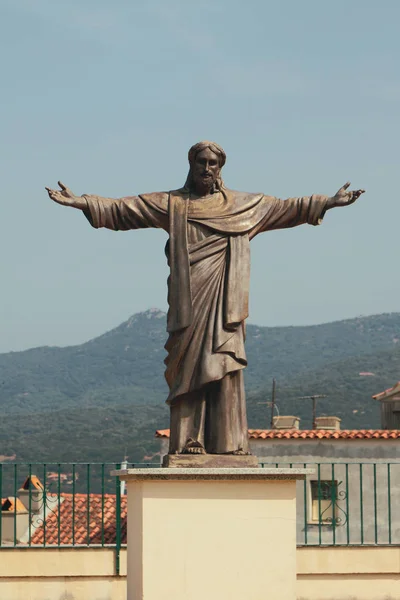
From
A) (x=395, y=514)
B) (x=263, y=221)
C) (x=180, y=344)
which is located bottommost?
(x=395, y=514)

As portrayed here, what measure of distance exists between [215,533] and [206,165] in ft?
8.82

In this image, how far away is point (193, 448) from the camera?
Answer: 930cm

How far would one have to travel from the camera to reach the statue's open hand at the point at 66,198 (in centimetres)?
952

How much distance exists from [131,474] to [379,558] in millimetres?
3844

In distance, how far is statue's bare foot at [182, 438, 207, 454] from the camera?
30.5ft

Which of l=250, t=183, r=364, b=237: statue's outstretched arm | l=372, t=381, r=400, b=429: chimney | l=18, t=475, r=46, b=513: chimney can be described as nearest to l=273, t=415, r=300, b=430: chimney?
l=372, t=381, r=400, b=429: chimney

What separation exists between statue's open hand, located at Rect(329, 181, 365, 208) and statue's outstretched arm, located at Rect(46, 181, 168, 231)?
128 cm

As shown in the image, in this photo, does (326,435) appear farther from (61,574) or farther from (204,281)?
(204,281)

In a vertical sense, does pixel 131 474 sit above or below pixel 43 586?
above

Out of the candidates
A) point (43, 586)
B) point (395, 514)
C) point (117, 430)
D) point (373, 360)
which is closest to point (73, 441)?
point (117, 430)

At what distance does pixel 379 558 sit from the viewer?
39.4ft

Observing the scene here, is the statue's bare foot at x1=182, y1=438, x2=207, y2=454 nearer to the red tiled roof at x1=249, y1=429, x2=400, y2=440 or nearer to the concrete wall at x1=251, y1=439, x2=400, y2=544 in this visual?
the concrete wall at x1=251, y1=439, x2=400, y2=544

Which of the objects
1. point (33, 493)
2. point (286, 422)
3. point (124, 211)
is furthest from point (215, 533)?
point (286, 422)

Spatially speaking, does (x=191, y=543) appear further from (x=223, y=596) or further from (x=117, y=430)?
(x=117, y=430)
